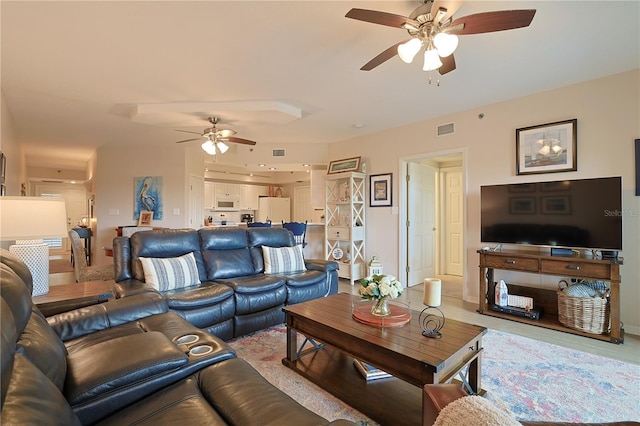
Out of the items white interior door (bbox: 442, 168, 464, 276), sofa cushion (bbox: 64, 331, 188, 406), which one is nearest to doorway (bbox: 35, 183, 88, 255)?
sofa cushion (bbox: 64, 331, 188, 406)

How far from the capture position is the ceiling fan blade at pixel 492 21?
1.70m

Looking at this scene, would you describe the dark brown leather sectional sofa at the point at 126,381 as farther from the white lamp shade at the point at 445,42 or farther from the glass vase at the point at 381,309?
the white lamp shade at the point at 445,42

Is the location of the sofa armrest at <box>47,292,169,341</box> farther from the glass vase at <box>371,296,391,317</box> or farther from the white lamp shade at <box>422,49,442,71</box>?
the white lamp shade at <box>422,49,442,71</box>

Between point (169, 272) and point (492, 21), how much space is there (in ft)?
10.3

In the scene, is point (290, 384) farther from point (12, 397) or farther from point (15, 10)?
point (15, 10)

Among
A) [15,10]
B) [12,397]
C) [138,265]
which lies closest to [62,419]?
[12,397]

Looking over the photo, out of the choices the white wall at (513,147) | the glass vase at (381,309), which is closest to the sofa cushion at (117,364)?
the glass vase at (381,309)

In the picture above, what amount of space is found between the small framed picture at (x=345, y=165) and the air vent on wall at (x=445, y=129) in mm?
1441

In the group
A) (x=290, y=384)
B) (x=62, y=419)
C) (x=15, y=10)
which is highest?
(x=15, y=10)

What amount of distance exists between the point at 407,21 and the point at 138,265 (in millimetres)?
2982

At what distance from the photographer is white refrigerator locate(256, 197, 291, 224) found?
32.0 ft

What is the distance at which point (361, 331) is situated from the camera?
6.25ft

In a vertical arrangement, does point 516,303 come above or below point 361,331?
below

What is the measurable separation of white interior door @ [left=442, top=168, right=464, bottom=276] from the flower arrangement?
15.0 feet
